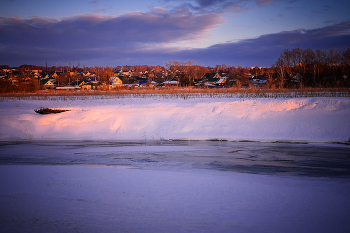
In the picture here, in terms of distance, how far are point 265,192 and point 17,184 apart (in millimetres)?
5541

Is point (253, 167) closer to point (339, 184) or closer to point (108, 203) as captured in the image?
point (339, 184)

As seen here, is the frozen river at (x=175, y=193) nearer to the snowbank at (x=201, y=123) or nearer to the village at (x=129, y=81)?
the snowbank at (x=201, y=123)

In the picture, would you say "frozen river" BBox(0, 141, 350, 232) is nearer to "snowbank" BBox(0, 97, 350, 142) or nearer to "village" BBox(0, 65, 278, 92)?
"snowbank" BBox(0, 97, 350, 142)

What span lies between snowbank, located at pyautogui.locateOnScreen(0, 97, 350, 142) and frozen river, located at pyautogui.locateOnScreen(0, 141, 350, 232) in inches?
199

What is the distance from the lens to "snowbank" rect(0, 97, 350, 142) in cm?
1394

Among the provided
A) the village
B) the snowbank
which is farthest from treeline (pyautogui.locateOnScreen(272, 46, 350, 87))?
the snowbank

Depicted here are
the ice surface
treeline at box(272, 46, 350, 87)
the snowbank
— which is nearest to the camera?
the ice surface

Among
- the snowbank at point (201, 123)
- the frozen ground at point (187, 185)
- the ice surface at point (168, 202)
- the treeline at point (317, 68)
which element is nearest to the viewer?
the ice surface at point (168, 202)

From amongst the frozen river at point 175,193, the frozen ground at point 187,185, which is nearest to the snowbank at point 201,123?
the frozen ground at point 187,185

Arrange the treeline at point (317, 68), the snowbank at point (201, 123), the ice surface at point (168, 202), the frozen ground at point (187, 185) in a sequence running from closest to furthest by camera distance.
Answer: the ice surface at point (168, 202) → the frozen ground at point (187, 185) → the snowbank at point (201, 123) → the treeline at point (317, 68)

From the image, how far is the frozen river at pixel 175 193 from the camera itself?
402 centimetres

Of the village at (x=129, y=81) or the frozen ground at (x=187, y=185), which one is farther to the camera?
the village at (x=129, y=81)

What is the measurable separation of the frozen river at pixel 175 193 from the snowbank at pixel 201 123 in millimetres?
5055

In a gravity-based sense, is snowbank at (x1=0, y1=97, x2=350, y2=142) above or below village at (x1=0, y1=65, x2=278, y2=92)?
below
